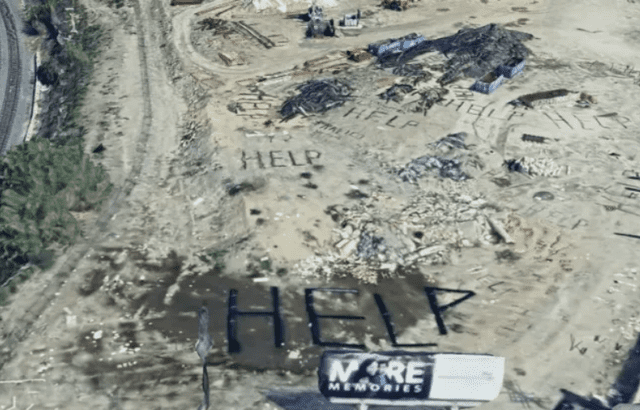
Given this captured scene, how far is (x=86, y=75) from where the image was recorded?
5575cm

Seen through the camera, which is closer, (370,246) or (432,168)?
(370,246)

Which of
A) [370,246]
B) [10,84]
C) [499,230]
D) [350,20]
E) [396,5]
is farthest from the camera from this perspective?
[396,5]

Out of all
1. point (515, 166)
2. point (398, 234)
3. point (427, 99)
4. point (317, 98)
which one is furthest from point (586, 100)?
point (398, 234)

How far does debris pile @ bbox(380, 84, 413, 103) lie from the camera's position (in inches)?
1932

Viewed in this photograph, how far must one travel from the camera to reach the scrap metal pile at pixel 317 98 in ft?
158

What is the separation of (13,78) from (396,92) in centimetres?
3940

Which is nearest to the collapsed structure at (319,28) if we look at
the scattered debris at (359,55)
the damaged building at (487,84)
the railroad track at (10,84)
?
the scattered debris at (359,55)

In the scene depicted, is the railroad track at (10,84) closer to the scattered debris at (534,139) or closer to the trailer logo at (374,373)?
the trailer logo at (374,373)

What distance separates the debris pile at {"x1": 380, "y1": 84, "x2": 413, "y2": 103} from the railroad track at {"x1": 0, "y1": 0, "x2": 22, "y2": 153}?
105ft

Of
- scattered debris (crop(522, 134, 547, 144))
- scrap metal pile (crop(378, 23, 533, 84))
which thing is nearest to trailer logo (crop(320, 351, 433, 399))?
scattered debris (crop(522, 134, 547, 144))

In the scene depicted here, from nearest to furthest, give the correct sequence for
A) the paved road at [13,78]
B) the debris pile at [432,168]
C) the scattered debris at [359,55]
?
the debris pile at [432,168] → the paved road at [13,78] → the scattered debris at [359,55]

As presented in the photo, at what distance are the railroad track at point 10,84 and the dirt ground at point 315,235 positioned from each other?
9.32m

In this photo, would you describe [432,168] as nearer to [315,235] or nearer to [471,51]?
[315,235]

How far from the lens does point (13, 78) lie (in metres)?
62.3
